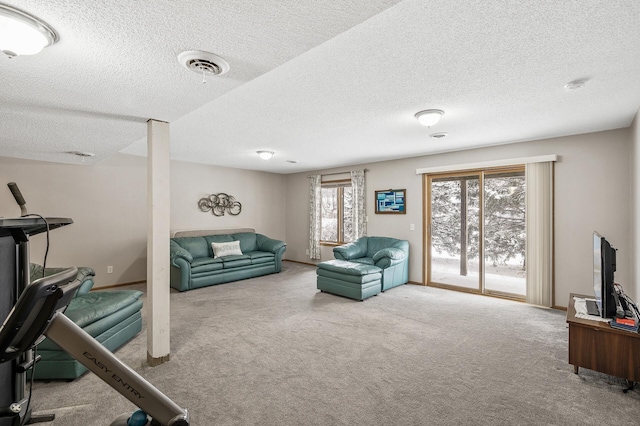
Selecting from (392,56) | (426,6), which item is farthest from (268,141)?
(426,6)

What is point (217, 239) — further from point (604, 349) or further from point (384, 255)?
point (604, 349)

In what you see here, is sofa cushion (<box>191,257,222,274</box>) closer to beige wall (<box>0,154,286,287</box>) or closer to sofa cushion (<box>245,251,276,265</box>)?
sofa cushion (<box>245,251,276,265</box>)

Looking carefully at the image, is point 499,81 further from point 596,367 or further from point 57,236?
point 57,236

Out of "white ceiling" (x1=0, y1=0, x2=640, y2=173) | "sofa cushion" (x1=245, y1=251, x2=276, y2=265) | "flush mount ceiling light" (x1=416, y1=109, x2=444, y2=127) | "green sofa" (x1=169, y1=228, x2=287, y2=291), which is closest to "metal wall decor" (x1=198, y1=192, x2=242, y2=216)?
"green sofa" (x1=169, y1=228, x2=287, y2=291)

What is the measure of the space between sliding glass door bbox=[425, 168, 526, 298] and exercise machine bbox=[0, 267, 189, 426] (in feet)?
16.5

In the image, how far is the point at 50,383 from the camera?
2.41m

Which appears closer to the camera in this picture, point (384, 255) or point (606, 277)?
point (606, 277)

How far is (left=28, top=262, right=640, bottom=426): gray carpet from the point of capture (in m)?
2.05

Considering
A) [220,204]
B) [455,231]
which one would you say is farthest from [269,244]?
[455,231]

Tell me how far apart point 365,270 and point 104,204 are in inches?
188

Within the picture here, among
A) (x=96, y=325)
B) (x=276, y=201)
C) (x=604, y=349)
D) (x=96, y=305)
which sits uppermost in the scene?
(x=276, y=201)

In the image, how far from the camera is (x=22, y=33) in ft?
4.48

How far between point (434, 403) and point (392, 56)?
246 cm

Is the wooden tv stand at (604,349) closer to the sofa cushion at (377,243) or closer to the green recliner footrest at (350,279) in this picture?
the green recliner footrest at (350,279)
